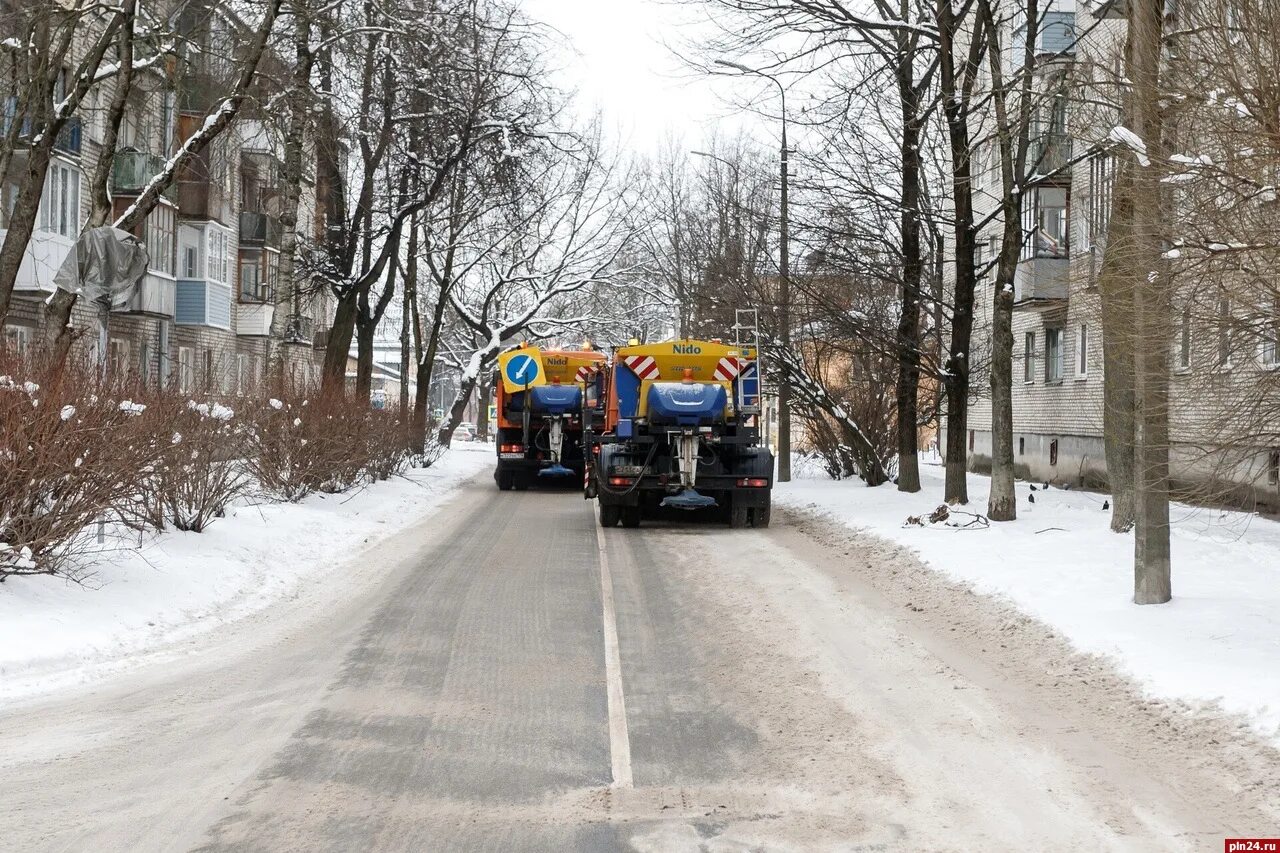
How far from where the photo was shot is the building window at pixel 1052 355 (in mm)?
34906

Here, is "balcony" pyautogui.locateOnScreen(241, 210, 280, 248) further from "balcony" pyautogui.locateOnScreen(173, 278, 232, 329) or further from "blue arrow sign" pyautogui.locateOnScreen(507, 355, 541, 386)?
"blue arrow sign" pyautogui.locateOnScreen(507, 355, 541, 386)

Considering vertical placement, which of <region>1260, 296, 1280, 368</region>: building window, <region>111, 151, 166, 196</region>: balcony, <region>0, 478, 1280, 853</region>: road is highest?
<region>111, 151, 166, 196</region>: balcony

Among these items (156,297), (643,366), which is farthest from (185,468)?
(156,297)

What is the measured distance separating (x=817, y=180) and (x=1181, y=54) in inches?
438

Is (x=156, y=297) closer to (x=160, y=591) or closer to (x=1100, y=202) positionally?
(x=160, y=591)

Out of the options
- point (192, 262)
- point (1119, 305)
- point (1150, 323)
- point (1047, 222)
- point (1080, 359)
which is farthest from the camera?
point (192, 262)

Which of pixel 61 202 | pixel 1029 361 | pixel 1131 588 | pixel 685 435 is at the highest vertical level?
pixel 61 202

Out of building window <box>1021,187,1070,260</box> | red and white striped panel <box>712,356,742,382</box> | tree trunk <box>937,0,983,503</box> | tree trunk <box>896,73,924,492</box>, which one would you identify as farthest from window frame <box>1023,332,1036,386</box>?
red and white striped panel <box>712,356,742,382</box>

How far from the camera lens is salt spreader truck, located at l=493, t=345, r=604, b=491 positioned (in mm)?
28938

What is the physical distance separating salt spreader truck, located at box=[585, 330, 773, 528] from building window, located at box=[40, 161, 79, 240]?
53.3ft

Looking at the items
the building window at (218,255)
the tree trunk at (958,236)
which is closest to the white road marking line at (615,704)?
the tree trunk at (958,236)

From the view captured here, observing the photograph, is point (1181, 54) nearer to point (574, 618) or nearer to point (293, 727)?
point (574, 618)

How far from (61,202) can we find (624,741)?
28.1 m

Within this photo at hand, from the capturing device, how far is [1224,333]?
909 cm
